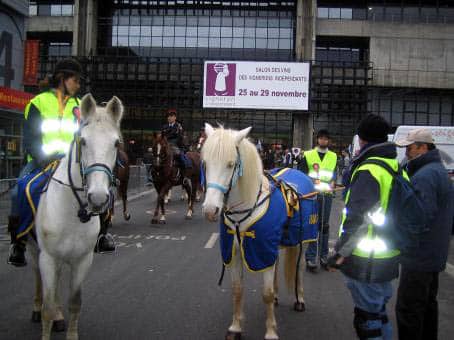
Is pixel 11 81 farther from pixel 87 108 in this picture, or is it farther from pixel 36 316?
pixel 87 108

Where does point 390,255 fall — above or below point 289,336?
above

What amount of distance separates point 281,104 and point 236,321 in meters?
28.9

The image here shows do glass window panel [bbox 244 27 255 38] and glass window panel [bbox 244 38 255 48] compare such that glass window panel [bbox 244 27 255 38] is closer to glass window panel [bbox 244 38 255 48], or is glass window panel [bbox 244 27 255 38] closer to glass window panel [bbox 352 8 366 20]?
glass window panel [bbox 244 38 255 48]

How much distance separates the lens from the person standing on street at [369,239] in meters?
3.21

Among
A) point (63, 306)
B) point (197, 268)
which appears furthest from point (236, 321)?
point (197, 268)

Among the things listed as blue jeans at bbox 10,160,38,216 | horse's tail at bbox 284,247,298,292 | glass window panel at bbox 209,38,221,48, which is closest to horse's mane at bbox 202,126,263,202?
horse's tail at bbox 284,247,298,292

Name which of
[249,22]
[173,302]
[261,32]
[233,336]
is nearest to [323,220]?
[173,302]

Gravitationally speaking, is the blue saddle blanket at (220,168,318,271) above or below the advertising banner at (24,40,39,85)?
below

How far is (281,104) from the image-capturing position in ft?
107

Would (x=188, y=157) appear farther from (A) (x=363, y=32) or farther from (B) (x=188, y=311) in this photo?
(A) (x=363, y=32)

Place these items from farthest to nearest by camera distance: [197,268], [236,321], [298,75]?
[298,75] → [197,268] → [236,321]

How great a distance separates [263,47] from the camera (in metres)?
39.6

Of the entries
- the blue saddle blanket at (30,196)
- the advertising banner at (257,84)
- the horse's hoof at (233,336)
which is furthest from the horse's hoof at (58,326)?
the advertising banner at (257,84)

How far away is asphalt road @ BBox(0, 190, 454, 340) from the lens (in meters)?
4.61
